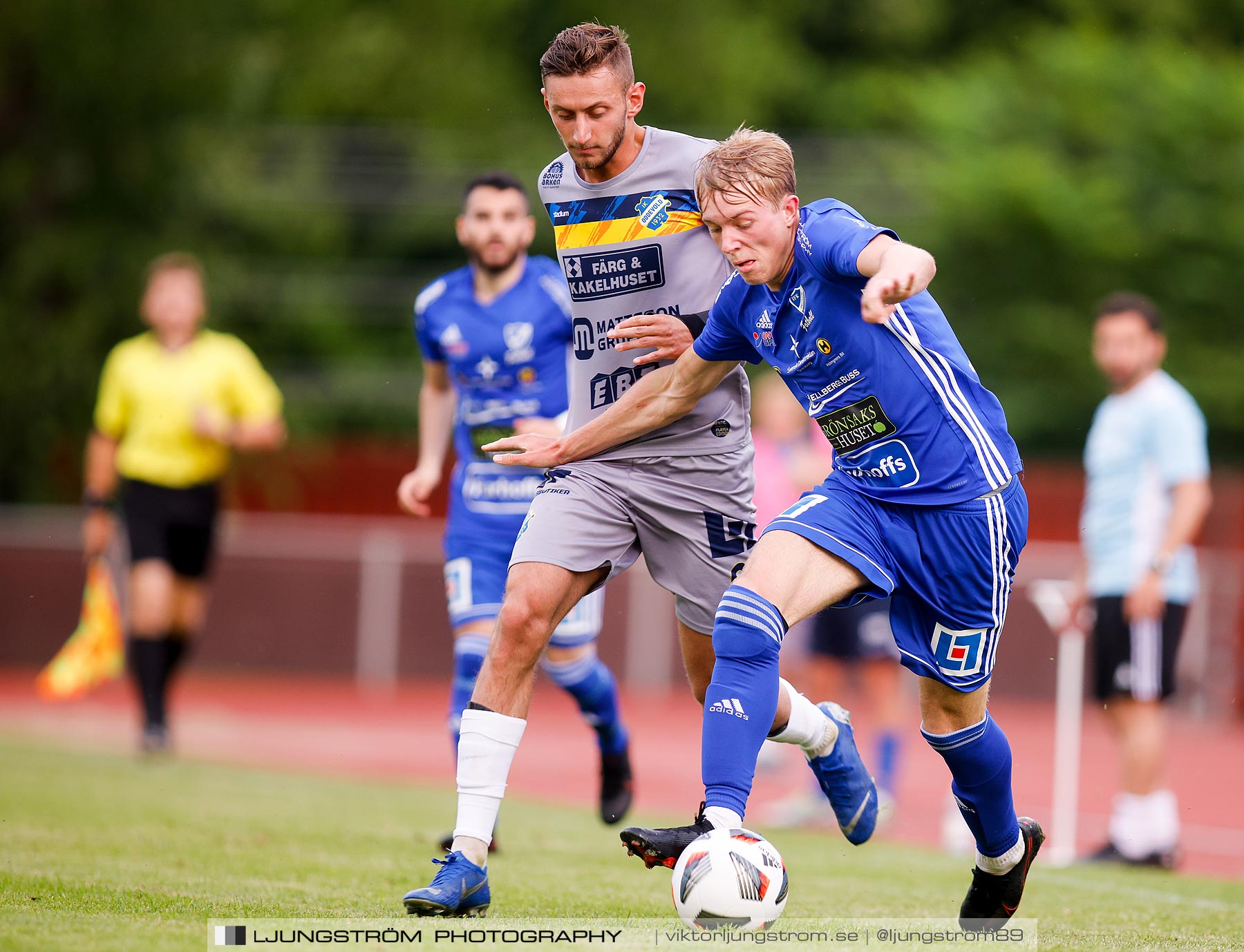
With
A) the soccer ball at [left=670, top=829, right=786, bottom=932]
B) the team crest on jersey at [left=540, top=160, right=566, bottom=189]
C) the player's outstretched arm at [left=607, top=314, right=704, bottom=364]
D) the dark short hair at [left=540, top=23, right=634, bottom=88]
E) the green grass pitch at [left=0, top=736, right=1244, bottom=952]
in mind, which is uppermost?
the dark short hair at [left=540, top=23, right=634, bottom=88]

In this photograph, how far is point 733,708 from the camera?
421 centimetres

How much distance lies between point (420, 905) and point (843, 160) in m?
20.7

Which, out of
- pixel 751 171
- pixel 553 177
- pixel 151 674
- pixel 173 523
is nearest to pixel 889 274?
pixel 751 171

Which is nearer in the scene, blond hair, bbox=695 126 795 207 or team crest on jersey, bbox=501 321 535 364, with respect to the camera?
blond hair, bbox=695 126 795 207

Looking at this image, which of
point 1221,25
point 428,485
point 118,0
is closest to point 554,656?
point 428,485

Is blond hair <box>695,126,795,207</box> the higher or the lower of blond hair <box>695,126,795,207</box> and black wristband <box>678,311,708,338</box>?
the higher

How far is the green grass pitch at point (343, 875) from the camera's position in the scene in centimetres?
440

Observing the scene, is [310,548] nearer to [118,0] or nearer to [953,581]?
[118,0]

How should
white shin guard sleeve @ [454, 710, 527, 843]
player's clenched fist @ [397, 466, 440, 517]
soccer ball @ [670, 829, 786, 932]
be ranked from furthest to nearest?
1. player's clenched fist @ [397, 466, 440, 517]
2. white shin guard sleeve @ [454, 710, 527, 843]
3. soccer ball @ [670, 829, 786, 932]

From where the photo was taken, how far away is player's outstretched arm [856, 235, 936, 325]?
13.0ft

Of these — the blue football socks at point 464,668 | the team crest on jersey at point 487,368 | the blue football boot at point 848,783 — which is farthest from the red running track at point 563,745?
the blue football boot at point 848,783

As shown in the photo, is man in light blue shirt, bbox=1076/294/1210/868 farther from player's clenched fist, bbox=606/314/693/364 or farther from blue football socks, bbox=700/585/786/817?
blue football socks, bbox=700/585/786/817

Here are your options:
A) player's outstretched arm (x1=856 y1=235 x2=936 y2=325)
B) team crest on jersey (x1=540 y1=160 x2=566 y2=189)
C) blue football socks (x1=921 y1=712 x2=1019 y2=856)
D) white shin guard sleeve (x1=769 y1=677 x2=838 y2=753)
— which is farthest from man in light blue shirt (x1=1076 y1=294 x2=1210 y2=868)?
player's outstretched arm (x1=856 y1=235 x2=936 y2=325)

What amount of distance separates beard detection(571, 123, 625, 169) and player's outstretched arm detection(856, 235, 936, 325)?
3.53 feet
